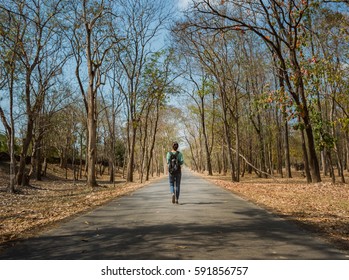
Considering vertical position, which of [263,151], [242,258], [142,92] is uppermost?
[142,92]

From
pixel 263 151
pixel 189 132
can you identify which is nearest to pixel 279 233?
pixel 263 151

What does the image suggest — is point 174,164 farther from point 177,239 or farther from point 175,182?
point 177,239

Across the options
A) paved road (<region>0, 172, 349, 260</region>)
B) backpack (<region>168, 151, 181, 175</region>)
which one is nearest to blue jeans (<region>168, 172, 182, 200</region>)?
backpack (<region>168, 151, 181, 175</region>)

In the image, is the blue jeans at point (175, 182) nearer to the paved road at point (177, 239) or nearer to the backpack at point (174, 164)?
the backpack at point (174, 164)

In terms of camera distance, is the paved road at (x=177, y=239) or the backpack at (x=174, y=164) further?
the backpack at (x=174, y=164)

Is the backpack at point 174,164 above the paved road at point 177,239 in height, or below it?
above

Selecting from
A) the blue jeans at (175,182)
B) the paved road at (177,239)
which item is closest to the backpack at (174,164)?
the blue jeans at (175,182)

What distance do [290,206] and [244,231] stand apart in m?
4.73

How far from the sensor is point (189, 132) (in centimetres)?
6650

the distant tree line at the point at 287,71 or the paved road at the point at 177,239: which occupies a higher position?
the distant tree line at the point at 287,71

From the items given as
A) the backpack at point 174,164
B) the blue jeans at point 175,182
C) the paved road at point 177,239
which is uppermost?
the backpack at point 174,164

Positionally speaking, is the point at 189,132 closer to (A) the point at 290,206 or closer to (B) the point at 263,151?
(B) the point at 263,151

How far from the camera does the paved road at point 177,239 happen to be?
16.8 ft

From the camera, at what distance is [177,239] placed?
6.03 meters
